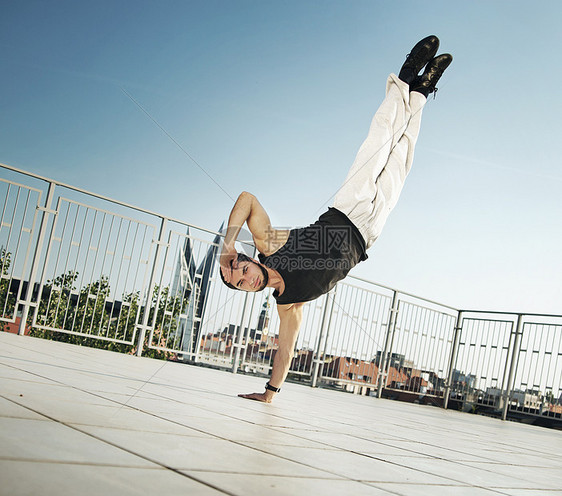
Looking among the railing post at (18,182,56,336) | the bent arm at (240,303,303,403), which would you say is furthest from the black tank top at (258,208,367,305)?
the railing post at (18,182,56,336)

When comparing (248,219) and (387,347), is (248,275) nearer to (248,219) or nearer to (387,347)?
(248,219)

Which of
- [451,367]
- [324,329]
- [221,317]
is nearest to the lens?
[221,317]

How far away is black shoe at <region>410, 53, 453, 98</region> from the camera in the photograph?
325 cm

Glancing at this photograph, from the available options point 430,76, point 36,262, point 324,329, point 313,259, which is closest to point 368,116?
point 430,76

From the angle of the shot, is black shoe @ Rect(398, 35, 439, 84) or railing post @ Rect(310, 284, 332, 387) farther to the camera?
railing post @ Rect(310, 284, 332, 387)

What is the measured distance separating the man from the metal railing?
2892 millimetres

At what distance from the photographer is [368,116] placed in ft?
18.0

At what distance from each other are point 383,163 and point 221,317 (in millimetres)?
3521

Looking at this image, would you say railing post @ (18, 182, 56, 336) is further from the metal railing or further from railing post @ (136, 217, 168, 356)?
railing post @ (136, 217, 168, 356)

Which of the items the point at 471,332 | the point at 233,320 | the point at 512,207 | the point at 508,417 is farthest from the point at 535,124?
the point at 233,320

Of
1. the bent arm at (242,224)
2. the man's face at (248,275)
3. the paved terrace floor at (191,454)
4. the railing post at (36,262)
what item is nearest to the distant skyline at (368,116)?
the railing post at (36,262)

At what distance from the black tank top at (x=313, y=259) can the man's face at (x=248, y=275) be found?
12cm

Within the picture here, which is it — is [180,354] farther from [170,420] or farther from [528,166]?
[528,166]

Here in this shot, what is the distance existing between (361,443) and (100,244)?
4.18m
